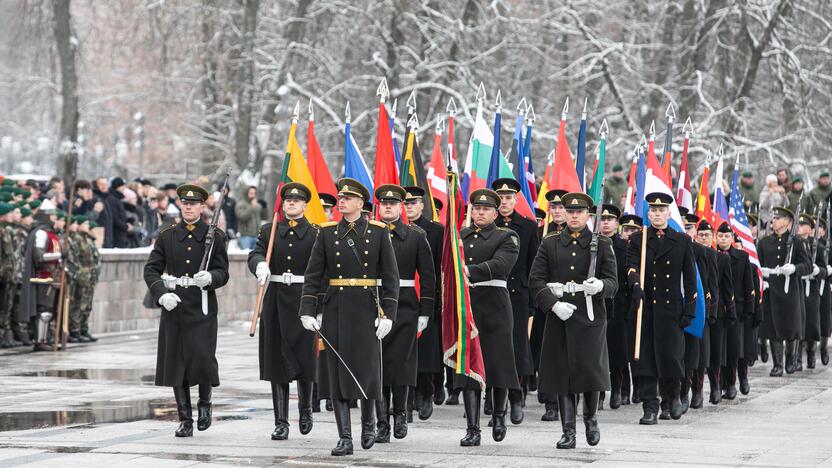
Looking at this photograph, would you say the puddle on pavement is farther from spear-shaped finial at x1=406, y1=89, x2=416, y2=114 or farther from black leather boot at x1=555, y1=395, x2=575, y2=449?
black leather boot at x1=555, y1=395, x2=575, y2=449

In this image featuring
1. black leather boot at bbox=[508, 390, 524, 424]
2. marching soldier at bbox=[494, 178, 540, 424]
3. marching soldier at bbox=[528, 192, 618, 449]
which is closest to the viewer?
marching soldier at bbox=[528, 192, 618, 449]

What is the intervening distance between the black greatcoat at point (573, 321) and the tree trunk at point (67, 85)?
933 inches

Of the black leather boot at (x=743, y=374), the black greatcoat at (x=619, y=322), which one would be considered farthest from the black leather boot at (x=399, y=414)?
the black leather boot at (x=743, y=374)

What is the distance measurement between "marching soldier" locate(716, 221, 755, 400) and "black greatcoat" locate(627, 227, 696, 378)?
1948 millimetres

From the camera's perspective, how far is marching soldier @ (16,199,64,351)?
20.9 meters

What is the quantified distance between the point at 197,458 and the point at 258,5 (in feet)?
83.1

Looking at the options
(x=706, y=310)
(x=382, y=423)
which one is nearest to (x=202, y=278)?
(x=382, y=423)

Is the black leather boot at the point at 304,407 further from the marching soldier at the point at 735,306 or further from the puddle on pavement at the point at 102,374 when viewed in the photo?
the marching soldier at the point at 735,306

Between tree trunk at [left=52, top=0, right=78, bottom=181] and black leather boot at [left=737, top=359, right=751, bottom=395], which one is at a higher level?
tree trunk at [left=52, top=0, right=78, bottom=181]

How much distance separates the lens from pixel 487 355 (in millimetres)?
12844

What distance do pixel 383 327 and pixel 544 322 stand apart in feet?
13.8

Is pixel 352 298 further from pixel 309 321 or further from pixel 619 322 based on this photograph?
pixel 619 322

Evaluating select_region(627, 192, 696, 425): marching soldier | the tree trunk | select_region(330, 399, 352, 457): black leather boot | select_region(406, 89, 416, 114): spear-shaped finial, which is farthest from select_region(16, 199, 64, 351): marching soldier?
the tree trunk

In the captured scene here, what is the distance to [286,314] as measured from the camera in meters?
12.9
